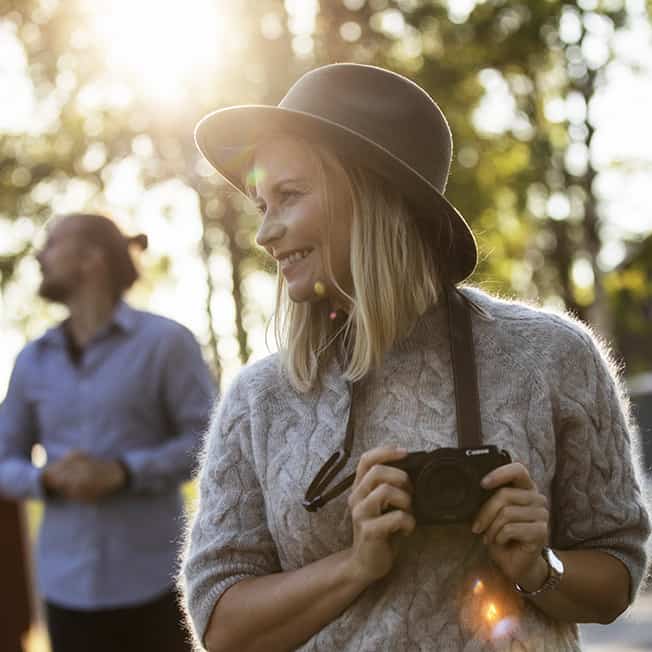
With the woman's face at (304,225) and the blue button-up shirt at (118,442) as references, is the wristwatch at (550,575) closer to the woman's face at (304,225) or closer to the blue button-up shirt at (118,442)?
the woman's face at (304,225)

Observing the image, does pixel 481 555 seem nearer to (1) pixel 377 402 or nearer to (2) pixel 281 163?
(1) pixel 377 402

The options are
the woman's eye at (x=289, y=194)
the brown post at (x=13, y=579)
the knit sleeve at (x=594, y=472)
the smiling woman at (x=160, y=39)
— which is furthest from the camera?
the smiling woman at (x=160, y=39)

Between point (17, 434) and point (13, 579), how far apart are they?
2.79 meters

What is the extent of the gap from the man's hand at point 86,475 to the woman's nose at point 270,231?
237 cm

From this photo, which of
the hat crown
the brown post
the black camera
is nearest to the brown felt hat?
the hat crown

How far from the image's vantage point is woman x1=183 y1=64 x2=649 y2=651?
2.51 m

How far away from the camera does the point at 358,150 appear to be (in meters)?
2.63

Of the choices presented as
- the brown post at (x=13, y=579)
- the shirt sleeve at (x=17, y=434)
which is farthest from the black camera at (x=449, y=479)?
the brown post at (x=13, y=579)

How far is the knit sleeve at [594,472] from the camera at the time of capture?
8.48 feet

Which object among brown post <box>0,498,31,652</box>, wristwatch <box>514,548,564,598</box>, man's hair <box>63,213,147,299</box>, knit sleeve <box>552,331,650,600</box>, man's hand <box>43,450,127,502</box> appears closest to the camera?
wristwatch <box>514,548,564,598</box>

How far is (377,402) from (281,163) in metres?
0.52

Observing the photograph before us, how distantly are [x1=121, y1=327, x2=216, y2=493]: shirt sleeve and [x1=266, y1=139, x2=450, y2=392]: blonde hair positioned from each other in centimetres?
227

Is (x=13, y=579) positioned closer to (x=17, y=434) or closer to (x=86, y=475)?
(x=17, y=434)

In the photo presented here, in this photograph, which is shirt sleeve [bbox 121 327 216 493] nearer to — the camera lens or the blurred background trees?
the camera lens
